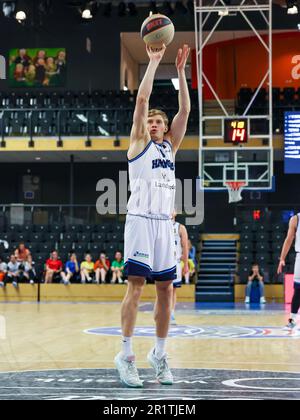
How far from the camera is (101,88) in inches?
1186

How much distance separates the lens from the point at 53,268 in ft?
70.8

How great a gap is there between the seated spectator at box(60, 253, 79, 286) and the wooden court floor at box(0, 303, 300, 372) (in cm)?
628

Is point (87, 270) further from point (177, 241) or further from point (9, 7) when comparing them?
point (9, 7)

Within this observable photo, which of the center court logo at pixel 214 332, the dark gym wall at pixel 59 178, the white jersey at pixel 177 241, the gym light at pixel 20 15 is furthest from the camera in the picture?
the dark gym wall at pixel 59 178

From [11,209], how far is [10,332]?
13.9m

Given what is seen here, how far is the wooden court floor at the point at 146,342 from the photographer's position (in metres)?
6.74

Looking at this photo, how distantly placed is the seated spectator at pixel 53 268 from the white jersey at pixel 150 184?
52.3 ft

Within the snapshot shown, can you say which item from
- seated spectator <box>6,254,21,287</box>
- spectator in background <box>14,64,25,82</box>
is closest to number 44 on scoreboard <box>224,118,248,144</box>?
seated spectator <box>6,254,21,287</box>

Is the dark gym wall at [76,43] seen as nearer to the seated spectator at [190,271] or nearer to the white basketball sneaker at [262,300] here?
the seated spectator at [190,271]

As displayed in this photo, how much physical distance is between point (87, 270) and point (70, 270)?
0.49 metres

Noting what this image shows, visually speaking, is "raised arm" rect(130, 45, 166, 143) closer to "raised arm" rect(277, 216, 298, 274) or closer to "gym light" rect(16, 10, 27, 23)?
"raised arm" rect(277, 216, 298, 274)

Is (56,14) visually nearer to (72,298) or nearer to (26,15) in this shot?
(26,15)

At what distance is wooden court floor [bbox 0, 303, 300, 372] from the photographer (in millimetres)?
6742

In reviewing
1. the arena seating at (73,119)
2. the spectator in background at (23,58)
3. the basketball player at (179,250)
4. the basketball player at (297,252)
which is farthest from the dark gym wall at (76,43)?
the basketball player at (297,252)
